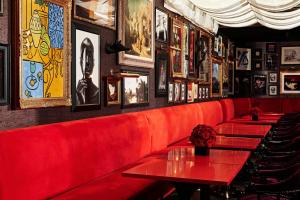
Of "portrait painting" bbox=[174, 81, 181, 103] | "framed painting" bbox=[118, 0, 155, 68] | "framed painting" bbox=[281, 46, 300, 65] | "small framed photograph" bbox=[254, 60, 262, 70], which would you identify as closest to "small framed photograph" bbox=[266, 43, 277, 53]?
"framed painting" bbox=[281, 46, 300, 65]

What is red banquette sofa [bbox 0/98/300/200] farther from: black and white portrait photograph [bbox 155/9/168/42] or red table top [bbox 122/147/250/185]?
black and white portrait photograph [bbox 155/9/168/42]

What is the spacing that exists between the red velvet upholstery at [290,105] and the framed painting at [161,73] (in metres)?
6.92

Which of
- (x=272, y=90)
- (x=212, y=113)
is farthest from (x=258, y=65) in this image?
(x=212, y=113)

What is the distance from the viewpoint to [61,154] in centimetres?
327

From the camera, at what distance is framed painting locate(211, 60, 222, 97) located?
10.6m

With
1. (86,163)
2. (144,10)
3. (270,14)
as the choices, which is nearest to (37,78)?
(86,163)

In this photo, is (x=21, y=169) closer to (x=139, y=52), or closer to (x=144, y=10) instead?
(x=139, y=52)

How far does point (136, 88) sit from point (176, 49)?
6.42ft

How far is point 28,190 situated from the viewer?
287cm

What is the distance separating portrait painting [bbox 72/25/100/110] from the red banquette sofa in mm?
360

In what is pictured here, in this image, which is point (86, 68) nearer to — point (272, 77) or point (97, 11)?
point (97, 11)

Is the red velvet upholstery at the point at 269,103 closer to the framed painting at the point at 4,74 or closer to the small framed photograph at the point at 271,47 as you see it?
the small framed photograph at the point at 271,47

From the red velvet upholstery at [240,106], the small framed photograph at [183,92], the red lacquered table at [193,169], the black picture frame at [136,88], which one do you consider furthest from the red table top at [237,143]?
the red velvet upholstery at [240,106]

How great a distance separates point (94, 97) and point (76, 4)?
1.03m
